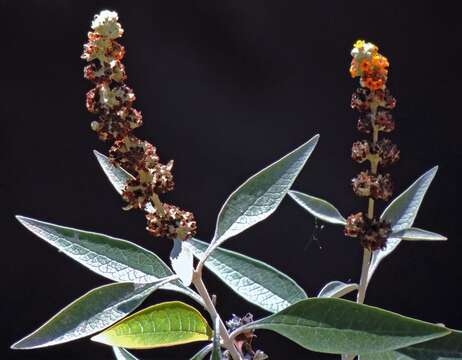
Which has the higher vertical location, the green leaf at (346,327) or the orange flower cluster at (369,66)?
the orange flower cluster at (369,66)

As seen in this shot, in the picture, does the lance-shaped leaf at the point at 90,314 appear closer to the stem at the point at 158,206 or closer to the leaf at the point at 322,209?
the stem at the point at 158,206

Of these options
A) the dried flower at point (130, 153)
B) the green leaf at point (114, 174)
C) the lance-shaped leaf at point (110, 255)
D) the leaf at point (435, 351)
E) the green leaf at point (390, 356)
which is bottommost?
the green leaf at point (390, 356)

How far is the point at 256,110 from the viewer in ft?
8.95

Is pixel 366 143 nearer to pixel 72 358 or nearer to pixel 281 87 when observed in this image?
pixel 281 87

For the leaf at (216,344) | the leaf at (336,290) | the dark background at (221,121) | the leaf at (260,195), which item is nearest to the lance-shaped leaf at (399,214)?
the leaf at (336,290)

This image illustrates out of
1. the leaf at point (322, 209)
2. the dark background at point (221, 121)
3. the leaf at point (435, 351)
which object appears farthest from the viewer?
the dark background at point (221, 121)

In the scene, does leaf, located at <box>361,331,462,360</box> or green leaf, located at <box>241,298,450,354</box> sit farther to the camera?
leaf, located at <box>361,331,462,360</box>

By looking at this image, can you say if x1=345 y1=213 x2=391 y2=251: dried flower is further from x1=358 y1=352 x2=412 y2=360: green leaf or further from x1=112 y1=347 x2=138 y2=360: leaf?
x1=112 y1=347 x2=138 y2=360: leaf

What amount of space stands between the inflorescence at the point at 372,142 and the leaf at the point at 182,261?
19cm

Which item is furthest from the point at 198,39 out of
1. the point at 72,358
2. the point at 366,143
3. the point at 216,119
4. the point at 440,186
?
the point at 366,143

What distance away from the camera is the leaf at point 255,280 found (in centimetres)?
101

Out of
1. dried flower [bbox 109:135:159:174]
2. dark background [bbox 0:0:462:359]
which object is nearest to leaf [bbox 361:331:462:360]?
dried flower [bbox 109:135:159:174]

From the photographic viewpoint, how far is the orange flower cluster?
2.70 ft

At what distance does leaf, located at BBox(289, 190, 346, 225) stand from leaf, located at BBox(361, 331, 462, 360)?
176 millimetres
